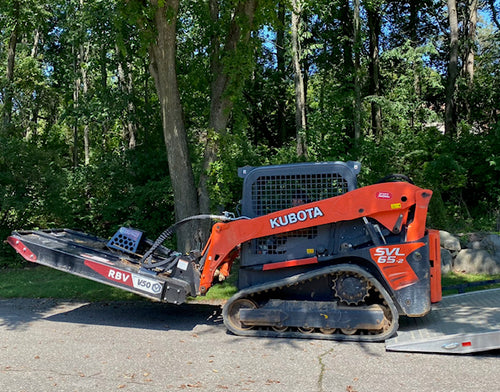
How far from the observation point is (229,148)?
10.4m

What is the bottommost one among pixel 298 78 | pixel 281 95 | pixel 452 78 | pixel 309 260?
pixel 309 260

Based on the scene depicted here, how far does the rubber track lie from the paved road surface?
0.11m

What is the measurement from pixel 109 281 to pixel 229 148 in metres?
4.24

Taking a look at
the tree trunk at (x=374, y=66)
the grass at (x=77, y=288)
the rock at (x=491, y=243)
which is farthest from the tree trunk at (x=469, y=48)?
the grass at (x=77, y=288)

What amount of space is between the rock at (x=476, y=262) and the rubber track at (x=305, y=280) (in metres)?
4.90

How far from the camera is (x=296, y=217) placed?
21.7ft

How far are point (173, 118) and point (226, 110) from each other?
1.05 meters

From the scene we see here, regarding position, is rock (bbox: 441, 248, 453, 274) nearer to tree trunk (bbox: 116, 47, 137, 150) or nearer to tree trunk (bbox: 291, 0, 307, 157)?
tree trunk (bbox: 291, 0, 307, 157)

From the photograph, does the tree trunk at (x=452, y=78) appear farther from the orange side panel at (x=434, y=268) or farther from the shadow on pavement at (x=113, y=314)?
the shadow on pavement at (x=113, y=314)

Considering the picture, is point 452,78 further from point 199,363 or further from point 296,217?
point 199,363

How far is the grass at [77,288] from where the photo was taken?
9.35m

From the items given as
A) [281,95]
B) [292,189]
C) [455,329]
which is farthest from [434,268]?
[281,95]

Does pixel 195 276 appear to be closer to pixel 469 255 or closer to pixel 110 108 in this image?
pixel 469 255

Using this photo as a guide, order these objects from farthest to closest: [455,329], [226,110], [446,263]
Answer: [446,263] → [226,110] → [455,329]
